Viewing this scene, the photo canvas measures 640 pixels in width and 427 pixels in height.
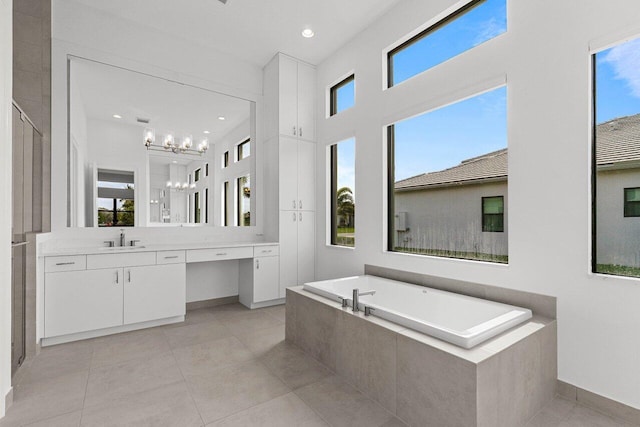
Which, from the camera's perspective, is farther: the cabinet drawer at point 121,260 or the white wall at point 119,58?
the white wall at point 119,58

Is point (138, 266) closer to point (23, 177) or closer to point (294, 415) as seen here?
point (23, 177)

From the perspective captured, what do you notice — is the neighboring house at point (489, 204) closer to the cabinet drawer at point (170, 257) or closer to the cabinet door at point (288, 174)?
the cabinet door at point (288, 174)

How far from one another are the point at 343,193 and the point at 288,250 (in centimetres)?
101

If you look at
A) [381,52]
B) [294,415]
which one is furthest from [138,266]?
[381,52]

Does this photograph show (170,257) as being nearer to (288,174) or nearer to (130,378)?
(130,378)

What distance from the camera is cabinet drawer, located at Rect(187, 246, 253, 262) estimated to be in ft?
10.9

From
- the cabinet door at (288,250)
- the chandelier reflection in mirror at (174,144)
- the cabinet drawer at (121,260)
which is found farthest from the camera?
the cabinet door at (288,250)

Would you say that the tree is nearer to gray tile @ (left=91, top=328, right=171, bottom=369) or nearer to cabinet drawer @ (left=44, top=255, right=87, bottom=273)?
gray tile @ (left=91, top=328, right=171, bottom=369)

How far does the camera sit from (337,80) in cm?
392

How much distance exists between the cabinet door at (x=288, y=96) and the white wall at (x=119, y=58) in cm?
48

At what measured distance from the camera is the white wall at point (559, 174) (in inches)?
69.6

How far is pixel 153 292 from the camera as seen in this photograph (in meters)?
3.09
